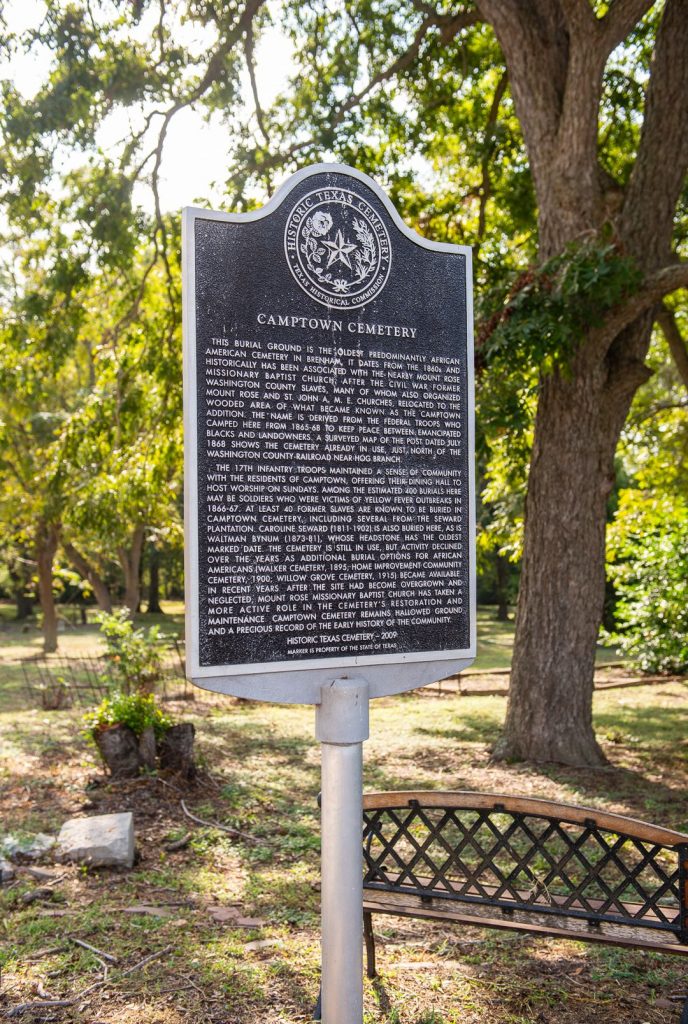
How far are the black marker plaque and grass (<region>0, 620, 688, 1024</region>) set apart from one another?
5.76ft

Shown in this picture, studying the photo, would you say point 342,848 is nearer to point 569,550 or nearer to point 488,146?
point 569,550

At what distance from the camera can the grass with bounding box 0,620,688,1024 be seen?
4.29 meters

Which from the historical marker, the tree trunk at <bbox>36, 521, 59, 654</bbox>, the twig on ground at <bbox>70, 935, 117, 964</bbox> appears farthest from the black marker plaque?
the tree trunk at <bbox>36, 521, 59, 654</bbox>

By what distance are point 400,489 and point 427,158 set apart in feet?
38.2

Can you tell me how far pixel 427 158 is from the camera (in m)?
14.2

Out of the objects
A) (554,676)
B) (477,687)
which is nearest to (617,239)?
(554,676)

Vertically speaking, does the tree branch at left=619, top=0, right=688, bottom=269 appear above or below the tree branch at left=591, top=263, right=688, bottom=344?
above

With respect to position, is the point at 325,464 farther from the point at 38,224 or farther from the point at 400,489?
the point at 38,224

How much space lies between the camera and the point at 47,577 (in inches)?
905

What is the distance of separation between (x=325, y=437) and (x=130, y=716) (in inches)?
203

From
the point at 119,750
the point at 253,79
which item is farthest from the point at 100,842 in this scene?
the point at 253,79

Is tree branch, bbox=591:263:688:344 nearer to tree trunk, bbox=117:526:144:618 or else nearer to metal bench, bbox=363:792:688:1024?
metal bench, bbox=363:792:688:1024

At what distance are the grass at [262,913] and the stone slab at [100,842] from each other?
0.09 meters

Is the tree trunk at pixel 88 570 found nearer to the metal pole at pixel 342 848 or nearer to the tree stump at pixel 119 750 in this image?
the tree stump at pixel 119 750
